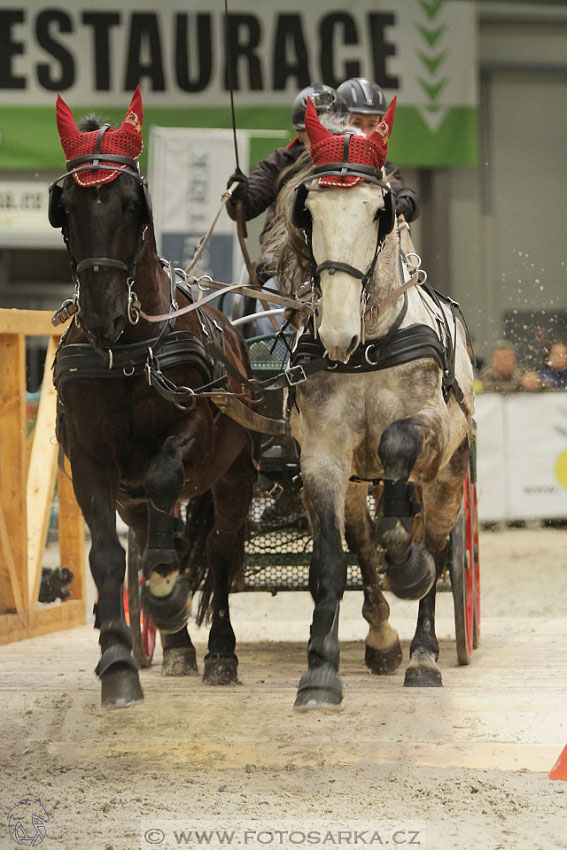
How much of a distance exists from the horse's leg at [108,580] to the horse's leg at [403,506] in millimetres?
872

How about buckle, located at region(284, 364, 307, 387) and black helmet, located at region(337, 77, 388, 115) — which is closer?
buckle, located at region(284, 364, 307, 387)

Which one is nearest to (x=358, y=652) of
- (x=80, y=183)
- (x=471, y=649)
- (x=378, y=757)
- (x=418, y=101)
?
(x=471, y=649)

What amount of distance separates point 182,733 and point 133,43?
957 cm

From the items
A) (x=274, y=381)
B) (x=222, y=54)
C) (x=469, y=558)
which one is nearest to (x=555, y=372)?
(x=222, y=54)

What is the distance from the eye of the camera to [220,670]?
16.6 feet

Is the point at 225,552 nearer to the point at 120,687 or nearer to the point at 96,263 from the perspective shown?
the point at 120,687

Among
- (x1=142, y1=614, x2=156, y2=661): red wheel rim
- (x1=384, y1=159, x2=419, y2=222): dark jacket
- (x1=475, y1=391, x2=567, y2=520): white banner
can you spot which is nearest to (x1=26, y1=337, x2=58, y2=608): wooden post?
(x1=142, y1=614, x2=156, y2=661): red wheel rim

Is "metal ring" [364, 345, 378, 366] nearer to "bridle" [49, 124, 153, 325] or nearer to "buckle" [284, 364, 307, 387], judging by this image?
"buckle" [284, 364, 307, 387]

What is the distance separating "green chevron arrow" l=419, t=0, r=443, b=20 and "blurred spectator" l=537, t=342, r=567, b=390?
13.3 ft

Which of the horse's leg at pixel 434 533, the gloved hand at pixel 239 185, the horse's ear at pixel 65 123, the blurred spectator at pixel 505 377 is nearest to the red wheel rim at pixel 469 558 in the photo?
the horse's leg at pixel 434 533

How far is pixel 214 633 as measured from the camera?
5.12m

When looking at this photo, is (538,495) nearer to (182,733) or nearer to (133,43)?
(133,43)

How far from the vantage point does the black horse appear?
3.66 metres

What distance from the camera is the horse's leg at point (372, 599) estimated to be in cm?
491
